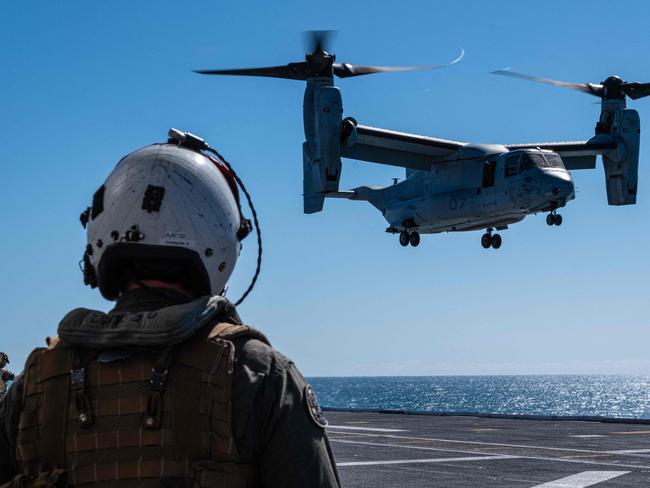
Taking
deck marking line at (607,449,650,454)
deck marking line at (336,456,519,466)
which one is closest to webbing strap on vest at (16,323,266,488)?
deck marking line at (336,456,519,466)

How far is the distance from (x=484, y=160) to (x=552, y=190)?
19.9ft

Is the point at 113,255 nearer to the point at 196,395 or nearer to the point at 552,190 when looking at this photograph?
the point at 196,395

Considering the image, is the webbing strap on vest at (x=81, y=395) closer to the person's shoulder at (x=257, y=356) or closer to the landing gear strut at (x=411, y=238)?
the person's shoulder at (x=257, y=356)

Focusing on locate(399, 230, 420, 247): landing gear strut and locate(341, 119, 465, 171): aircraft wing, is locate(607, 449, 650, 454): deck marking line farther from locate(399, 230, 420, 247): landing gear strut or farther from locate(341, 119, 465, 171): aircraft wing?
locate(399, 230, 420, 247): landing gear strut

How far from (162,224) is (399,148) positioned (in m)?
46.8

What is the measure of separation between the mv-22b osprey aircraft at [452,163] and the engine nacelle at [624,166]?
5cm

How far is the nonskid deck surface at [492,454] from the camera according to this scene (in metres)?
13.7

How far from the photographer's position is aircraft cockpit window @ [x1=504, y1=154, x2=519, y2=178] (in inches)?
1681

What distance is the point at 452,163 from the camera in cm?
4844

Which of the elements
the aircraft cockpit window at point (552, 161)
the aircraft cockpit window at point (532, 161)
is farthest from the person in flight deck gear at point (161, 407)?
the aircraft cockpit window at point (552, 161)

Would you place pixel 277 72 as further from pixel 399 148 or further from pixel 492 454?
pixel 492 454

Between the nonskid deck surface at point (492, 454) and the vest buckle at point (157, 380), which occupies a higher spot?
the vest buckle at point (157, 380)

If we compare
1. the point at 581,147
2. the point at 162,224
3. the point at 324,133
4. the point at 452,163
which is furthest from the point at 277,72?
the point at 162,224

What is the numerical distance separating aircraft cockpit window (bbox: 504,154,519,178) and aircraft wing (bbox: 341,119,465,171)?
18.0 ft
